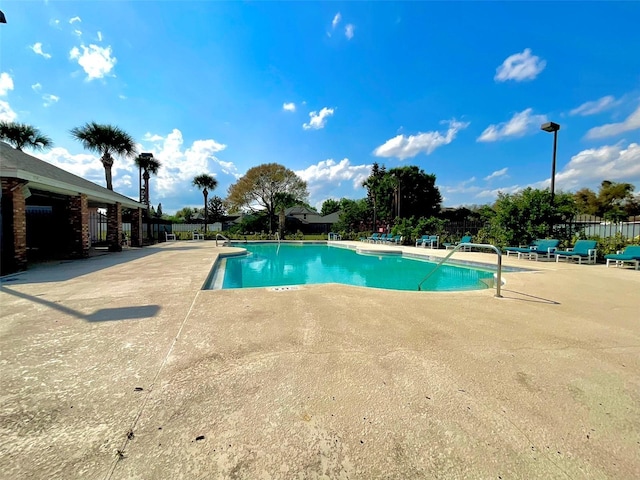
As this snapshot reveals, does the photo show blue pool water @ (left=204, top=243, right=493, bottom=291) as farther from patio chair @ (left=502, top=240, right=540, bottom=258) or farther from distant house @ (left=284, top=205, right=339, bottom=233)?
distant house @ (left=284, top=205, right=339, bottom=233)

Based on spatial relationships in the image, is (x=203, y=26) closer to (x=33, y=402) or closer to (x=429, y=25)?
(x=429, y=25)

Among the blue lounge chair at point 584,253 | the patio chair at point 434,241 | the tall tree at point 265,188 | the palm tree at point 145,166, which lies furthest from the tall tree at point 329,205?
the blue lounge chair at point 584,253

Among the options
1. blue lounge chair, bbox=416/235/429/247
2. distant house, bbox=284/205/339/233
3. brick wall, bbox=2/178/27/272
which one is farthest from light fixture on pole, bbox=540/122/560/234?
distant house, bbox=284/205/339/233

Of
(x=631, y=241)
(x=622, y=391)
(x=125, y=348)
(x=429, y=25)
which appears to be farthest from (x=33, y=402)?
(x=631, y=241)

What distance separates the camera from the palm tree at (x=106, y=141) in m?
17.6

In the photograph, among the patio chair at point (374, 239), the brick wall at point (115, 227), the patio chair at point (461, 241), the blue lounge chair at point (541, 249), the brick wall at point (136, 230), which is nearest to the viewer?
the blue lounge chair at point (541, 249)

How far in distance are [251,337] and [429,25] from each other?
44.9 ft

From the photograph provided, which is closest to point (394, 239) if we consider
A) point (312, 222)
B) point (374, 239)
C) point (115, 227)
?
point (374, 239)

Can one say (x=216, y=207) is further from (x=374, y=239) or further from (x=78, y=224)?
(x=78, y=224)

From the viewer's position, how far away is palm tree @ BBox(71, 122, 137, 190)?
17562 mm

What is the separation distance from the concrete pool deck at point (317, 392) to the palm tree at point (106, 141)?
737 inches

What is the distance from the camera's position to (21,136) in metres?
17.6

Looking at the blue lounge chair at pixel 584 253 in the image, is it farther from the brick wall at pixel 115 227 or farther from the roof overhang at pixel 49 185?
the brick wall at pixel 115 227

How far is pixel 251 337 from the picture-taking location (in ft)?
9.35
